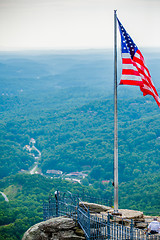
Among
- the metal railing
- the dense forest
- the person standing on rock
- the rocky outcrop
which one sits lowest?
the dense forest

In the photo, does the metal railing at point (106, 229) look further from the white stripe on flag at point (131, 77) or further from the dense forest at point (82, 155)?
the dense forest at point (82, 155)

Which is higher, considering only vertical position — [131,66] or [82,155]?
[131,66]

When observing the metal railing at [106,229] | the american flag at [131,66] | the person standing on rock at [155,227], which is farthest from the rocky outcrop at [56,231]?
the american flag at [131,66]

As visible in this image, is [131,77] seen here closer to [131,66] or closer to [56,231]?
[131,66]

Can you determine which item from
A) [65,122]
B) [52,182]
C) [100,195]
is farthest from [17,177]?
[65,122]

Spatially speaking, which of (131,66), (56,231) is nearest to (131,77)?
(131,66)

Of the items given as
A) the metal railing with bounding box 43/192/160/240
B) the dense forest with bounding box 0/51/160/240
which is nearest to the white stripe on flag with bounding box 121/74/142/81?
the metal railing with bounding box 43/192/160/240

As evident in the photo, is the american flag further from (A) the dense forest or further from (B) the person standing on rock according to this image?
(A) the dense forest

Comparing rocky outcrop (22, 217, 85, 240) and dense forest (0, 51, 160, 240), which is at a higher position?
rocky outcrop (22, 217, 85, 240)
